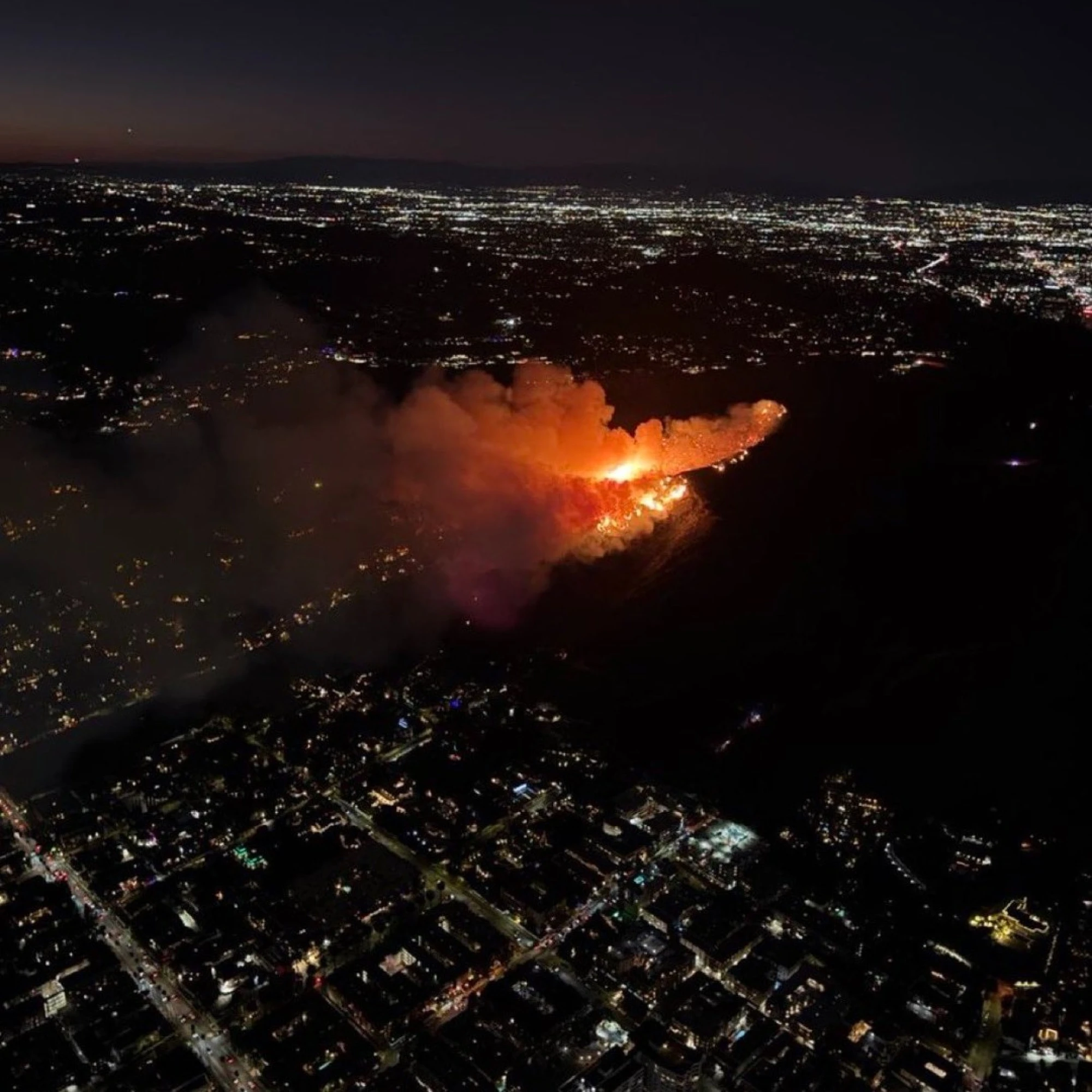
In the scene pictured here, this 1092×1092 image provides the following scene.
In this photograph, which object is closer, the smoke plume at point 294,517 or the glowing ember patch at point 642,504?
the smoke plume at point 294,517

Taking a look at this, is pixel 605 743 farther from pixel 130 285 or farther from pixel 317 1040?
pixel 130 285

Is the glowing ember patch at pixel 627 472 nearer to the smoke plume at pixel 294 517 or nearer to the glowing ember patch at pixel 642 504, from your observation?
the smoke plume at pixel 294 517

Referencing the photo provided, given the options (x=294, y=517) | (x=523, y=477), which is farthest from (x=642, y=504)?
(x=294, y=517)

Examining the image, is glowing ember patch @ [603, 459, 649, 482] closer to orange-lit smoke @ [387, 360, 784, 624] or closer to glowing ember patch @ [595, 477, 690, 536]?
orange-lit smoke @ [387, 360, 784, 624]

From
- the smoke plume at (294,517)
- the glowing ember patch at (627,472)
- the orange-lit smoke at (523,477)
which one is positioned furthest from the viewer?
the glowing ember patch at (627,472)

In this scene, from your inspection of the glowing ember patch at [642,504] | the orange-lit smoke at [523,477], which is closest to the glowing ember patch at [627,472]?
the orange-lit smoke at [523,477]

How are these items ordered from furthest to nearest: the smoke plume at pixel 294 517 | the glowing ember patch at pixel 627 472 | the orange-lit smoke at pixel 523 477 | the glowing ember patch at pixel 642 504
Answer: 1. the glowing ember patch at pixel 627 472
2. the glowing ember patch at pixel 642 504
3. the orange-lit smoke at pixel 523 477
4. the smoke plume at pixel 294 517

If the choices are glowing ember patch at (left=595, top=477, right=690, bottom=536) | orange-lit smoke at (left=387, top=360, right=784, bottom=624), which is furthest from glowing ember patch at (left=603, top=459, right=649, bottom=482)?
glowing ember patch at (left=595, top=477, right=690, bottom=536)

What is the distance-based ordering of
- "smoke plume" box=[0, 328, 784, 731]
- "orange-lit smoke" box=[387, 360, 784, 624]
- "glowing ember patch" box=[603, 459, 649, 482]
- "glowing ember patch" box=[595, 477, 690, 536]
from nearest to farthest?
"smoke plume" box=[0, 328, 784, 731] → "orange-lit smoke" box=[387, 360, 784, 624] → "glowing ember patch" box=[595, 477, 690, 536] → "glowing ember patch" box=[603, 459, 649, 482]

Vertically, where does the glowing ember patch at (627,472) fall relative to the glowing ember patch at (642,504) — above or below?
above
